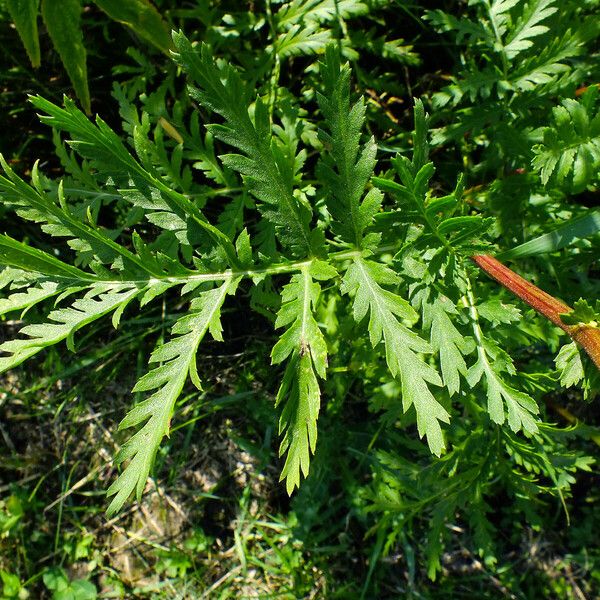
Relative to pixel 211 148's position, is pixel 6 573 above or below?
below

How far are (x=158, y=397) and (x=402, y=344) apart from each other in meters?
0.65

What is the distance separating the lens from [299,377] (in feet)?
5.32

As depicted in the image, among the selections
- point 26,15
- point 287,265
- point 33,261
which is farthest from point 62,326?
point 26,15

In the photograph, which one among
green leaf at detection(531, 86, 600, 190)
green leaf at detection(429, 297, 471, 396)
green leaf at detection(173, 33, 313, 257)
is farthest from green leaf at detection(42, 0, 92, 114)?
green leaf at detection(531, 86, 600, 190)

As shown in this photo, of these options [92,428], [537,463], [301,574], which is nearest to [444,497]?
[537,463]

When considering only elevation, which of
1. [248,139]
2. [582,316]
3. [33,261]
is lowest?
[582,316]

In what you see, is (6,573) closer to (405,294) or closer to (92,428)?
(92,428)

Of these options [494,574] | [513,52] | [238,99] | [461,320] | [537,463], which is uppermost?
[238,99]

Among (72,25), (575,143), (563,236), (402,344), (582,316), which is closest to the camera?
(582,316)

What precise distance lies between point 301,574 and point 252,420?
2.65 feet

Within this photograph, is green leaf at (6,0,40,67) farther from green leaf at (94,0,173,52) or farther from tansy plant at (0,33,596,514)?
tansy plant at (0,33,596,514)

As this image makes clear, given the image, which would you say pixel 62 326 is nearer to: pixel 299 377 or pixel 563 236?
pixel 299 377

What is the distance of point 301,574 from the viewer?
3.12 m

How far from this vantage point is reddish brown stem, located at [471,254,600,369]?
1441mm
